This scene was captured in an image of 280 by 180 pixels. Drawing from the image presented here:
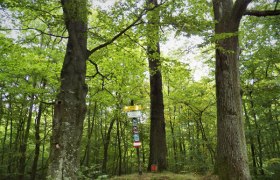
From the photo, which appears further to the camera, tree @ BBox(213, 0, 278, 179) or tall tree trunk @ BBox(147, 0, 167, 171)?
tall tree trunk @ BBox(147, 0, 167, 171)

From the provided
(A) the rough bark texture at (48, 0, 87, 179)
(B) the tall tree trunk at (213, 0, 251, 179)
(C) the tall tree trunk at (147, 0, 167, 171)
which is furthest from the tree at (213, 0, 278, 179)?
(A) the rough bark texture at (48, 0, 87, 179)

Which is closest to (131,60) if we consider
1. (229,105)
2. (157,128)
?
(157,128)

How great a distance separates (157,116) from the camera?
7227 millimetres

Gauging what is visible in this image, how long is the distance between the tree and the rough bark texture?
283 cm

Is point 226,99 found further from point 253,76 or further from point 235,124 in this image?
point 253,76

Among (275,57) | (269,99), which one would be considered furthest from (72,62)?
(269,99)

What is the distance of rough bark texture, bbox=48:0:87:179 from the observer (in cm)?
334

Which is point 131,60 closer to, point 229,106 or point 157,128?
point 157,128

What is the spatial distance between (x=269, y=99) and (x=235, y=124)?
18.9 ft

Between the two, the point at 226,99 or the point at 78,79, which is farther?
the point at 226,99

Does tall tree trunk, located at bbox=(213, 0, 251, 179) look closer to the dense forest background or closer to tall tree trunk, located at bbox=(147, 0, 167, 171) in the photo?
the dense forest background

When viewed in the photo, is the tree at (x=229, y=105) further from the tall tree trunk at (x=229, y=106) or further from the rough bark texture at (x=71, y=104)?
the rough bark texture at (x=71, y=104)

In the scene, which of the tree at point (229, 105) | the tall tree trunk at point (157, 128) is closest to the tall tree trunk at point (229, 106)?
the tree at point (229, 105)

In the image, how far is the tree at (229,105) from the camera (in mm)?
4667
